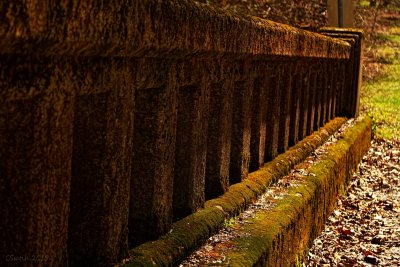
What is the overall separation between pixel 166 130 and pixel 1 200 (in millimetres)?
1258

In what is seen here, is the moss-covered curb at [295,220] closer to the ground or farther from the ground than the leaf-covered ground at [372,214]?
farther from the ground

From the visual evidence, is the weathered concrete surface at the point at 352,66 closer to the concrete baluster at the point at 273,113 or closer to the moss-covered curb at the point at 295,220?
the moss-covered curb at the point at 295,220

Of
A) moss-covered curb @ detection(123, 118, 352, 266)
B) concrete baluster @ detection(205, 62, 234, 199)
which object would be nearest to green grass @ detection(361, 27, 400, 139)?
moss-covered curb @ detection(123, 118, 352, 266)

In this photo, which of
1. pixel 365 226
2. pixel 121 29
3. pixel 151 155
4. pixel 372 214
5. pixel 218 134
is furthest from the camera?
pixel 372 214

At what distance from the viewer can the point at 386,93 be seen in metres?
Result: 20.1

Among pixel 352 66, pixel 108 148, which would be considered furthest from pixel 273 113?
pixel 352 66

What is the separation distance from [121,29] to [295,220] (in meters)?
2.80

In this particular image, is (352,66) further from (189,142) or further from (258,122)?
(189,142)

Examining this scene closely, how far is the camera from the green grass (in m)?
14.4

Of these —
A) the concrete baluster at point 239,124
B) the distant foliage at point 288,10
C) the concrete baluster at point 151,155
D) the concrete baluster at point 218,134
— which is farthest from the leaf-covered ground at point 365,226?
the distant foliage at point 288,10

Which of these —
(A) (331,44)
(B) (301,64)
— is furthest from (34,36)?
(A) (331,44)

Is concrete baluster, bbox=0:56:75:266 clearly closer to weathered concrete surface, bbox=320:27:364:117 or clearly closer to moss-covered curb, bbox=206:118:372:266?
moss-covered curb, bbox=206:118:372:266

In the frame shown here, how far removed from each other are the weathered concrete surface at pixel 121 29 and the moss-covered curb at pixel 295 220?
3.34ft

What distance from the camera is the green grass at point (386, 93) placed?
47.1ft
